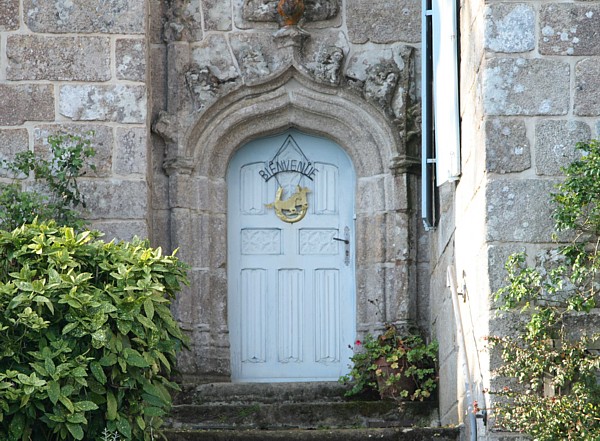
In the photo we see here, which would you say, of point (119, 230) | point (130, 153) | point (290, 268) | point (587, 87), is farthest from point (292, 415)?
point (587, 87)

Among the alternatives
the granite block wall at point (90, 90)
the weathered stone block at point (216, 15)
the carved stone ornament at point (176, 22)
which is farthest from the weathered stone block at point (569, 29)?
the carved stone ornament at point (176, 22)

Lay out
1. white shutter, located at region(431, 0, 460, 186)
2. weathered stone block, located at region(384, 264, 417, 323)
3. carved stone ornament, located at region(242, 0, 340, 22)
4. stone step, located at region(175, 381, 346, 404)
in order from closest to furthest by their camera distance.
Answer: white shutter, located at region(431, 0, 460, 186) → stone step, located at region(175, 381, 346, 404) → weathered stone block, located at region(384, 264, 417, 323) → carved stone ornament, located at region(242, 0, 340, 22)

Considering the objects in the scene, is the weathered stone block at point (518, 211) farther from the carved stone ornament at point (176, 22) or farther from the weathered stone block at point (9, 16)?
the weathered stone block at point (9, 16)

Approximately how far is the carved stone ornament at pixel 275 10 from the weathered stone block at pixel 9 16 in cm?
157

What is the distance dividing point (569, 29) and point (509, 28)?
1.00 ft

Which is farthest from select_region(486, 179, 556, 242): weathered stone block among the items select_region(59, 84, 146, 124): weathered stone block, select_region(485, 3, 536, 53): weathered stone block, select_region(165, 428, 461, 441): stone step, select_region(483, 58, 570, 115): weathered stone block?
select_region(59, 84, 146, 124): weathered stone block

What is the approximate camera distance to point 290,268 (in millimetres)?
9203

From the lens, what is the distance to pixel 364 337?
895 centimetres

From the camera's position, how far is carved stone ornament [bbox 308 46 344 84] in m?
9.02

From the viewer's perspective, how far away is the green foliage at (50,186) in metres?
7.82

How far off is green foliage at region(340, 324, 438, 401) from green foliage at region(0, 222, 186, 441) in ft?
7.46

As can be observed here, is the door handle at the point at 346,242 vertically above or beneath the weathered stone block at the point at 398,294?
above

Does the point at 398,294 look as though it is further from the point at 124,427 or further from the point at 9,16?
the point at 124,427

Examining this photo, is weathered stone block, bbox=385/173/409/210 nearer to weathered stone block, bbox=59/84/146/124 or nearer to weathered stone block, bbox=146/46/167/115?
weathered stone block, bbox=146/46/167/115
